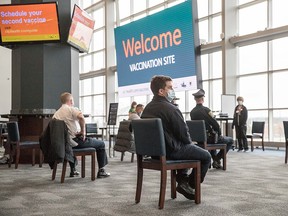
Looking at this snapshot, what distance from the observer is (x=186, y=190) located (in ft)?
12.0

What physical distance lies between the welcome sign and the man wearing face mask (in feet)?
24.4

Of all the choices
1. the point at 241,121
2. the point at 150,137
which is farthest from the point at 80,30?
the point at 150,137

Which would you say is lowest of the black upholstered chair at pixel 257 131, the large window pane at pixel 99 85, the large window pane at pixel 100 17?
the black upholstered chair at pixel 257 131

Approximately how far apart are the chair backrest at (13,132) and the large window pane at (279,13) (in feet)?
23.6

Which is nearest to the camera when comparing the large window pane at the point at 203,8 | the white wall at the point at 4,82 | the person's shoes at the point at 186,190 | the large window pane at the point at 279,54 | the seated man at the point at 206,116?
the person's shoes at the point at 186,190

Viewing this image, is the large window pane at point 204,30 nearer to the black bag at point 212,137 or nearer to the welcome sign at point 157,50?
the welcome sign at point 157,50

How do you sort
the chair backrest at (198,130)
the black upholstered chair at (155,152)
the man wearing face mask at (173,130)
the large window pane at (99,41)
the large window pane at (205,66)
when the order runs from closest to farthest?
1. the black upholstered chair at (155,152)
2. the man wearing face mask at (173,130)
3. the chair backrest at (198,130)
4. the large window pane at (205,66)
5. the large window pane at (99,41)

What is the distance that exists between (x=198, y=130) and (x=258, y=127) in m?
5.44

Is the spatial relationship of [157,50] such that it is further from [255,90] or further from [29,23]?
[29,23]

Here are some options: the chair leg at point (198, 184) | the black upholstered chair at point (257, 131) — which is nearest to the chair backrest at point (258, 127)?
the black upholstered chair at point (257, 131)

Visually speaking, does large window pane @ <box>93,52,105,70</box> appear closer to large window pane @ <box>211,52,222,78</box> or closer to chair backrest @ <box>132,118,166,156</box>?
large window pane @ <box>211,52,222,78</box>

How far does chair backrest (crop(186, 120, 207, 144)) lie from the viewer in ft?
17.5

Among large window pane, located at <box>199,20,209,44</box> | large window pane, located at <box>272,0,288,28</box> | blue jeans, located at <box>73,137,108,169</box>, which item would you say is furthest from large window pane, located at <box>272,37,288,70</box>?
blue jeans, located at <box>73,137,108,169</box>

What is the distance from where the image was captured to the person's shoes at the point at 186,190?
364cm
